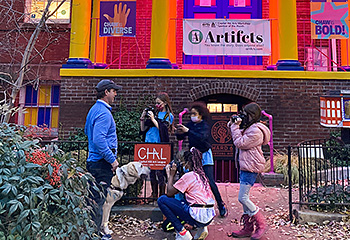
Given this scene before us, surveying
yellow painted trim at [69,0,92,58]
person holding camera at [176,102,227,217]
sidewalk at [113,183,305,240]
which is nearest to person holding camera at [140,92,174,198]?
person holding camera at [176,102,227,217]

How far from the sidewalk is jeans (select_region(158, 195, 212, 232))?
0.53m

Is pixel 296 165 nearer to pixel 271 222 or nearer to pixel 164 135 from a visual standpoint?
pixel 271 222

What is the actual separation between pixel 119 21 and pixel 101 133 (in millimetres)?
5453

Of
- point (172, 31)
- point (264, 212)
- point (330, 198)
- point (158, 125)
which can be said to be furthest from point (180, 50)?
point (330, 198)

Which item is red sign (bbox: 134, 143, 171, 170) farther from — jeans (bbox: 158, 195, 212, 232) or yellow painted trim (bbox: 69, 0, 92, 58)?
yellow painted trim (bbox: 69, 0, 92, 58)

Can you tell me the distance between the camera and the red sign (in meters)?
4.21

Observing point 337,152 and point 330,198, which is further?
point 337,152

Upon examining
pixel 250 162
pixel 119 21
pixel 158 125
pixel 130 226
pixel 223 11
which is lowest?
pixel 130 226

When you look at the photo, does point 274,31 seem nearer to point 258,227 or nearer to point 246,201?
point 246,201

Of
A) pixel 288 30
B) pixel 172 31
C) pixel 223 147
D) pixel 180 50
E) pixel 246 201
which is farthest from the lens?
pixel 180 50

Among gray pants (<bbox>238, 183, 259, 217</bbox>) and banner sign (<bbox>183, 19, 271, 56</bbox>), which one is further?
banner sign (<bbox>183, 19, 271, 56</bbox>)

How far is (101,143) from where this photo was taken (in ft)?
10.1

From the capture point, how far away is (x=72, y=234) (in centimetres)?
232

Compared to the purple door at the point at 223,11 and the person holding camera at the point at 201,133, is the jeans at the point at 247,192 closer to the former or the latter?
the person holding camera at the point at 201,133
